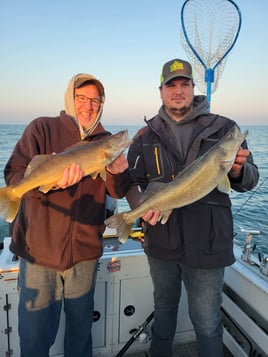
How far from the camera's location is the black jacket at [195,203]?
2.99 metres

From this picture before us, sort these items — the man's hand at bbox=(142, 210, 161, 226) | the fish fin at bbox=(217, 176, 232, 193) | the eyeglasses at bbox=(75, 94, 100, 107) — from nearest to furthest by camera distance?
1. the fish fin at bbox=(217, 176, 232, 193)
2. the man's hand at bbox=(142, 210, 161, 226)
3. the eyeglasses at bbox=(75, 94, 100, 107)

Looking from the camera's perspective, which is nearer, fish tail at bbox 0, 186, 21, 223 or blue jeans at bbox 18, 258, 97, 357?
fish tail at bbox 0, 186, 21, 223

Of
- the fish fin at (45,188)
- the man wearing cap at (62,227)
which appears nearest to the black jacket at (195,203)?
the man wearing cap at (62,227)

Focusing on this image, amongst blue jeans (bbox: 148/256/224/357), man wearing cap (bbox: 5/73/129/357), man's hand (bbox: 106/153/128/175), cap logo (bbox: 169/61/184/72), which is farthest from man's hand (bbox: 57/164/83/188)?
cap logo (bbox: 169/61/184/72)

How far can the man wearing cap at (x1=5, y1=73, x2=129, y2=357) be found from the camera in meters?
2.88

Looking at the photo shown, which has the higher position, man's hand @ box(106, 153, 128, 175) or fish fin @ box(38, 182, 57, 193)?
man's hand @ box(106, 153, 128, 175)

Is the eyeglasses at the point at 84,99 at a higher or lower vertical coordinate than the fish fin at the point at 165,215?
higher

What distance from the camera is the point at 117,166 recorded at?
306cm

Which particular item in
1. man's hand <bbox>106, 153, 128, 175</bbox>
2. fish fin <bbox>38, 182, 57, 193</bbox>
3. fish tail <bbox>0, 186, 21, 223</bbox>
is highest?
man's hand <bbox>106, 153, 128, 175</bbox>

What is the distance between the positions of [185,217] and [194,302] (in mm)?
859

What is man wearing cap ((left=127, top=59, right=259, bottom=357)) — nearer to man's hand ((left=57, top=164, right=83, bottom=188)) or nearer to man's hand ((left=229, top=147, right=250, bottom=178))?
man's hand ((left=229, top=147, right=250, bottom=178))

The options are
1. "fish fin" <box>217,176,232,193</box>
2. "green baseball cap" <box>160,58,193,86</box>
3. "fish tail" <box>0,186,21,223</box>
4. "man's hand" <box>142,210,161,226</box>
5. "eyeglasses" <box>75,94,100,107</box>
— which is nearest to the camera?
"fish tail" <box>0,186,21,223</box>

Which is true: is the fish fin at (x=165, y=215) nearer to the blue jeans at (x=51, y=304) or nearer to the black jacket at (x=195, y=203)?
the black jacket at (x=195, y=203)

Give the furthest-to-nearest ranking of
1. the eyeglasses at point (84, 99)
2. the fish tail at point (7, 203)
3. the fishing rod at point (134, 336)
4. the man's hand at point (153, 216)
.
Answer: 1. the fishing rod at point (134, 336)
2. the eyeglasses at point (84, 99)
3. the man's hand at point (153, 216)
4. the fish tail at point (7, 203)
